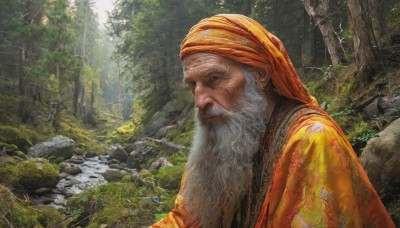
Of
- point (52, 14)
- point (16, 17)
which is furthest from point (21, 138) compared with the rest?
point (52, 14)

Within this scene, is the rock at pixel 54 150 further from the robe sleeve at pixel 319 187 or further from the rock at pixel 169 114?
the robe sleeve at pixel 319 187

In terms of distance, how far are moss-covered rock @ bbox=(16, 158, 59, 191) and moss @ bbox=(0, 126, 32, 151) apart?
5.61 meters

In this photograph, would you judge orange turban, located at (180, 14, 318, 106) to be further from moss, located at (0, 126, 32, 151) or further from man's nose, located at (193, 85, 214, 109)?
moss, located at (0, 126, 32, 151)

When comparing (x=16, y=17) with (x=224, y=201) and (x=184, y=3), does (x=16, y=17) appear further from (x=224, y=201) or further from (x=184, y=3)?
(x=224, y=201)

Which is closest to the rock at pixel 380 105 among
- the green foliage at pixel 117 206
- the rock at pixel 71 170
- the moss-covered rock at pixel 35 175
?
the green foliage at pixel 117 206

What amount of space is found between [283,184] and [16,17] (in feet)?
67.1

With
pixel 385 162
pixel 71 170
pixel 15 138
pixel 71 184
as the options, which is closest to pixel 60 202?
pixel 71 184

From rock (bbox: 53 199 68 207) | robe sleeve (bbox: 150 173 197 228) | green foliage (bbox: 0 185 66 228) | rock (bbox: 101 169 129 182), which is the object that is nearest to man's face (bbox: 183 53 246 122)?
robe sleeve (bbox: 150 173 197 228)

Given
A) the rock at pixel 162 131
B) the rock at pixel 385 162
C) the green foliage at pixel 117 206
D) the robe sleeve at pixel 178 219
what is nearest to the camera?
the robe sleeve at pixel 178 219

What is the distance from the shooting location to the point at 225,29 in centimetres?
221

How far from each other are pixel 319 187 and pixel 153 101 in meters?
21.8

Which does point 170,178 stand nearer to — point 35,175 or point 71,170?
point 35,175

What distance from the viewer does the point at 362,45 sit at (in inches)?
240

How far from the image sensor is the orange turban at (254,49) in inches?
84.5
